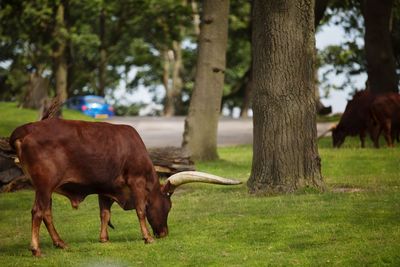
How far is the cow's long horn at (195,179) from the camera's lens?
1174cm

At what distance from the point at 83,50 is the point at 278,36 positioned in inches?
2036

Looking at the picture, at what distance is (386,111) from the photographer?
26391 millimetres

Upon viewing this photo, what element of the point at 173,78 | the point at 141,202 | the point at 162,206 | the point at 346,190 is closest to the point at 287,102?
the point at 346,190

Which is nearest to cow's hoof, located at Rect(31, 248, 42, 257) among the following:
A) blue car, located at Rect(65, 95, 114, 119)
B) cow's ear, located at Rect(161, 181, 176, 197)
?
cow's ear, located at Rect(161, 181, 176, 197)

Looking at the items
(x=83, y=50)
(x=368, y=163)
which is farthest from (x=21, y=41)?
(x=368, y=163)

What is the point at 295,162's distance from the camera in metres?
15.7

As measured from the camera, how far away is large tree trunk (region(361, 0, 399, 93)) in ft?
98.2

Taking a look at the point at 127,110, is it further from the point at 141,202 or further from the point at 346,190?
the point at 141,202

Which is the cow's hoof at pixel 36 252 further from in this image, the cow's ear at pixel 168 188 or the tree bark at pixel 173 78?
the tree bark at pixel 173 78

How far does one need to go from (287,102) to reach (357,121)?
38.7 ft

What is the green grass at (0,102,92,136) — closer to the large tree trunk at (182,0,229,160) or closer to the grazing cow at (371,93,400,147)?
the large tree trunk at (182,0,229,160)

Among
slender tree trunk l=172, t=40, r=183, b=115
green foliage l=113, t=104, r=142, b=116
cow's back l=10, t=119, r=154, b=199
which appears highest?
slender tree trunk l=172, t=40, r=183, b=115

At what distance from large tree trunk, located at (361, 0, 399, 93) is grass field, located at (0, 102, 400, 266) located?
1291cm

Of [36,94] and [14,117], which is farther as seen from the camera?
[36,94]
